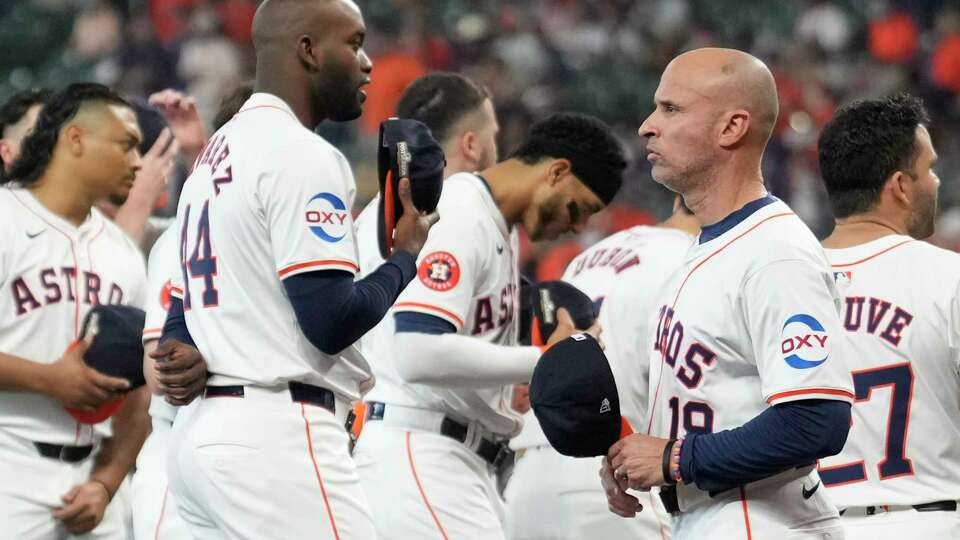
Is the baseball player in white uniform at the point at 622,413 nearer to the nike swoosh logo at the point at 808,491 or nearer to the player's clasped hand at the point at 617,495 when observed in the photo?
the player's clasped hand at the point at 617,495

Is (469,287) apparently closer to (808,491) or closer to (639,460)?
(639,460)

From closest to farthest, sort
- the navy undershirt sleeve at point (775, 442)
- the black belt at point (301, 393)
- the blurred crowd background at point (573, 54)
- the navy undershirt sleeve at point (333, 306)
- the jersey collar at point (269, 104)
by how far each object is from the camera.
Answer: the navy undershirt sleeve at point (775, 442) < the navy undershirt sleeve at point (333, 306) < the black belt at point (301, 393) < the jersey collar at point (269, 104) < the blurred crowd background at point (573, 54)

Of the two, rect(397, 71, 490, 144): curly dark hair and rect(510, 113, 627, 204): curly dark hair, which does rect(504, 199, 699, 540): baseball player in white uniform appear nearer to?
rect(510, 113, 627, 204): curly dark hair

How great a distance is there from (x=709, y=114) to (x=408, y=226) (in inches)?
37.8

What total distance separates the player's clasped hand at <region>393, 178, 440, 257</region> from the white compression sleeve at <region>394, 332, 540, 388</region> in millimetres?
736

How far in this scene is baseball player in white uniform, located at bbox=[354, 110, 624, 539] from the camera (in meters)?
4.79

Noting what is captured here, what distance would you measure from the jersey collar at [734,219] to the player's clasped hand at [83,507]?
2.50m

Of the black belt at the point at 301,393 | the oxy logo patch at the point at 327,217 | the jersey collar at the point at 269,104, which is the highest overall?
the jersey collar at the point at 269,104

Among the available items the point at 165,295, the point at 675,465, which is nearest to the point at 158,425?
the point at 165,295

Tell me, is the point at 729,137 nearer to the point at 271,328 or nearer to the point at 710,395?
the point at 710,395

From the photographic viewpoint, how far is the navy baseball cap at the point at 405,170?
13.3 ft

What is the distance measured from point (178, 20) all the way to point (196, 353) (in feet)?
39.4

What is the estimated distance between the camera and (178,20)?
15164 millimetres

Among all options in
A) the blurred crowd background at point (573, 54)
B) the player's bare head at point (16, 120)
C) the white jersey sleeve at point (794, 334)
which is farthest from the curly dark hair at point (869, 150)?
the blurred crowd background at point (573, 54)
